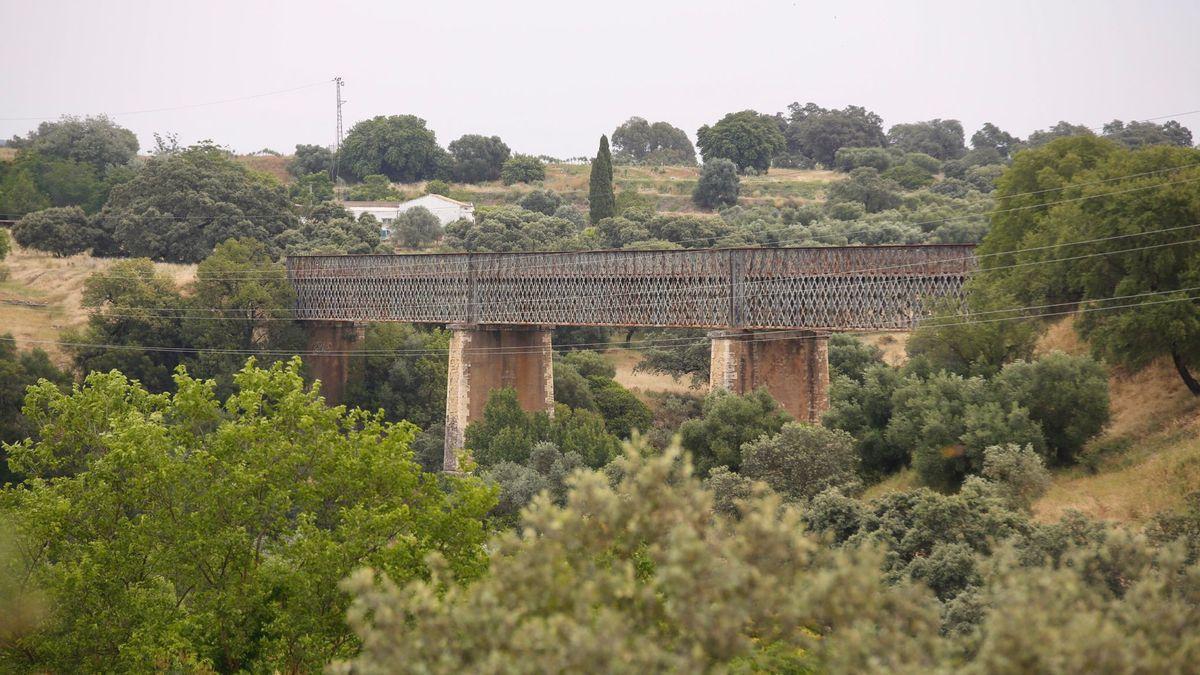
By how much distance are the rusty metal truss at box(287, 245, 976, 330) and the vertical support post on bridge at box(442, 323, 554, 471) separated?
111cm

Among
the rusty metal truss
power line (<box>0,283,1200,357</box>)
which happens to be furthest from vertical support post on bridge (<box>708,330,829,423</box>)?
the rusty metal truss

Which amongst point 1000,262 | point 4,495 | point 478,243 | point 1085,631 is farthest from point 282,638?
point 478,243

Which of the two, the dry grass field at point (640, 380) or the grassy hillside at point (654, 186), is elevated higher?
the grassy hillside at point (654, 186)

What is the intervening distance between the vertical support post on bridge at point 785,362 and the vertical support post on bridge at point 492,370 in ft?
34.7

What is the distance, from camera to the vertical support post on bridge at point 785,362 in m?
38.6

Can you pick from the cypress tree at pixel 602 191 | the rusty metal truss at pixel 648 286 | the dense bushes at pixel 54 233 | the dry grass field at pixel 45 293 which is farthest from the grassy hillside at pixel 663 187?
the rusty metal truss at pixel 648 286

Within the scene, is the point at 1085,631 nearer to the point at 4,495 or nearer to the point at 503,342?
the point at 4,495

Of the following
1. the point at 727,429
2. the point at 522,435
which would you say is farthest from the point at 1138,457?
the point at 522,435

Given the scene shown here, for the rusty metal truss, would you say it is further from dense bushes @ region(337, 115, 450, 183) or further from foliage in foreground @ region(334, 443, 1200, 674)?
dense bushes @ region(337, 115, 450, 183)

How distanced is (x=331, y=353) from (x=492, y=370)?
1197 centimetres

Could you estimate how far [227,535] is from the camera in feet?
57.0

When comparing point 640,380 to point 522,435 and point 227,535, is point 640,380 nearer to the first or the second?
point 522,435

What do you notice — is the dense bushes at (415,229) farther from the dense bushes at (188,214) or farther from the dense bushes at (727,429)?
the dense bushes at (727,429)

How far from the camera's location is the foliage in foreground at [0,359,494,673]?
16781 mm
